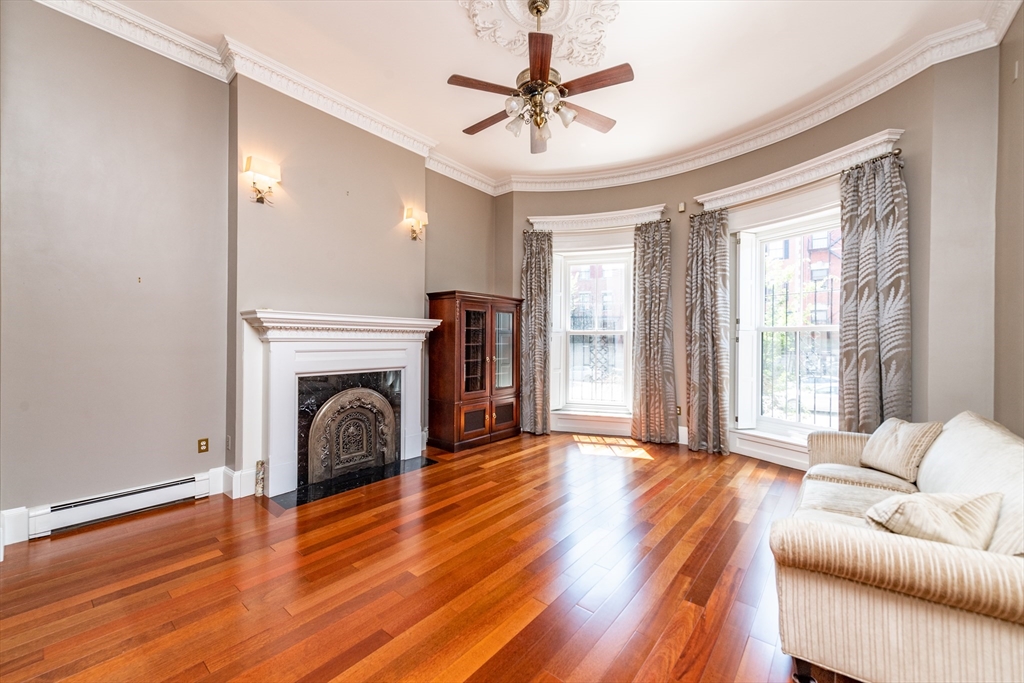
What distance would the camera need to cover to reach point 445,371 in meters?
4.58

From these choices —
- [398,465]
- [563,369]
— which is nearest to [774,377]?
[563,369]

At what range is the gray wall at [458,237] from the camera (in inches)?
192

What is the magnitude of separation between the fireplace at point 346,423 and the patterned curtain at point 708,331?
125 inches

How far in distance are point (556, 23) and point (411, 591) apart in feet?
11.3

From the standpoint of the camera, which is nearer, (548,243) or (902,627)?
(902,627)

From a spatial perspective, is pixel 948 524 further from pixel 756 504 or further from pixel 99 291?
pixel 99 291

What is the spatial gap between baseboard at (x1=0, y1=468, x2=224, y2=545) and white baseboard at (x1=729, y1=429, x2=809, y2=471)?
4.84 metres

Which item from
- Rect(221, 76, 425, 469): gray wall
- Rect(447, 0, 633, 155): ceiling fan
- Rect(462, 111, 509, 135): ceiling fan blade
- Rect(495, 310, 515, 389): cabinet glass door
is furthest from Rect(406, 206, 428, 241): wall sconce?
Rect(447, 0, 633, 155): ceiling fan

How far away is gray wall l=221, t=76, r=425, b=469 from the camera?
3137 mm

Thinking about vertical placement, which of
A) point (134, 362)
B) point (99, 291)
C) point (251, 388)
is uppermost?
point (99, 291)

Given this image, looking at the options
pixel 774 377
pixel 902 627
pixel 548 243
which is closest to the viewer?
pixel 902 627

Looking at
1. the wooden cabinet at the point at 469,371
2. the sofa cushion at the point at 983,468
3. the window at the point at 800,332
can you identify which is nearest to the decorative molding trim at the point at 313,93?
the wooden cabinet at the point at 469,371

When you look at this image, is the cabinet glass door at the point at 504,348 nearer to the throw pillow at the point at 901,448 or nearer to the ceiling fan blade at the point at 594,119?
the ceiling fan blade at the point at 594,119

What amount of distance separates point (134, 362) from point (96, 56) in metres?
1.99
